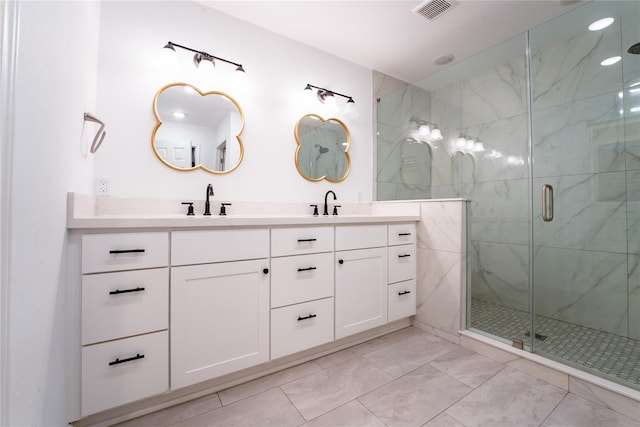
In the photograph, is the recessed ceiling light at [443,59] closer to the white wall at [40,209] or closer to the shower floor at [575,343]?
the shower floor at [575,343]

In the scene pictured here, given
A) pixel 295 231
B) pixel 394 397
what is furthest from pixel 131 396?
pixel 394 397

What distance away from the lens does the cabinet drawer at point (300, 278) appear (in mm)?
1517

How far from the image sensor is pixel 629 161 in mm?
1518

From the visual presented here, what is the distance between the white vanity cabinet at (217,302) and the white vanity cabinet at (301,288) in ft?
0.21

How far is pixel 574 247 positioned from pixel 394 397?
59.2 inches

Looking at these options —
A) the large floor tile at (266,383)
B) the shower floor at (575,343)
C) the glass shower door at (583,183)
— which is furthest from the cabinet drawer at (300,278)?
the glass shower door at (583,183)

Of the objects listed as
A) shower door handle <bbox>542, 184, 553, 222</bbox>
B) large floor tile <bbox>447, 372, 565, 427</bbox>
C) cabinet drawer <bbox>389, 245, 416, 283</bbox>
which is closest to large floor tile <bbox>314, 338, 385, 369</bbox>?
cabinet drawer <bbox>389, 245, 416, 283</bbox>

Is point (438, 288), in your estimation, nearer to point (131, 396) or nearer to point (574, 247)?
point (574, 247)

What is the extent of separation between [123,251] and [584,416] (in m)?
2.20

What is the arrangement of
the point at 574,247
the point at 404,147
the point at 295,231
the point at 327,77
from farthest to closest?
1. the point at 404,147
2. the point at 327,77
3. the point at 574,247
4. the point at 295,231

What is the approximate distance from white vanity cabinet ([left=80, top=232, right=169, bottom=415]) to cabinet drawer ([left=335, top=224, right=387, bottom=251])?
1.01 meters

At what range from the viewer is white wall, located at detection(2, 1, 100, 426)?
28.1 inches

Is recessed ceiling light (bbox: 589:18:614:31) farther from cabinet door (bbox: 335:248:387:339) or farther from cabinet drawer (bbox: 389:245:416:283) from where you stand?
cabinet door (bbox: 335:248:387:339)

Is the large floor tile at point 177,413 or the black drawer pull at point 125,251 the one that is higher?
the black drawer pull at point 125,251
